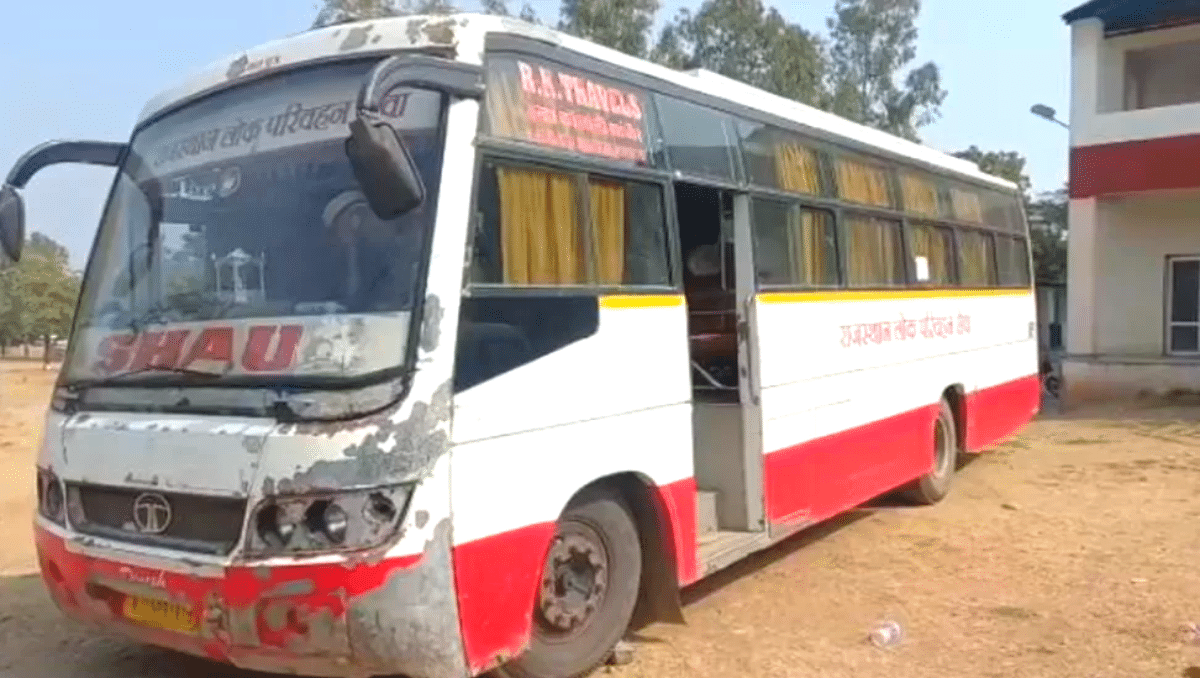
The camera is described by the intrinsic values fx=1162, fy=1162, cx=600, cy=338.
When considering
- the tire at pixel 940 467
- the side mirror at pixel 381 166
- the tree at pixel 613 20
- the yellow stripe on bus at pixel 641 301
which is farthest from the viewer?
the tree at pixel 613 20

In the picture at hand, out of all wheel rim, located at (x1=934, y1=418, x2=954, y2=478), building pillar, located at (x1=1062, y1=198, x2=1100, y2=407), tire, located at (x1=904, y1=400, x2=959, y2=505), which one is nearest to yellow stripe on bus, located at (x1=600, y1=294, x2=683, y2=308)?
tire, located at (x1=904, y1=400, x2=959, y2=505)

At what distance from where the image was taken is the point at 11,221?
5.35 meters

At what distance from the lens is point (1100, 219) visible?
723 inches

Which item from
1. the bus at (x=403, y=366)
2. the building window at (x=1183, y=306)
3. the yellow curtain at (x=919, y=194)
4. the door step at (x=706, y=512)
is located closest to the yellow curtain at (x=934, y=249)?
the yellow curtain at (x=919, y=194)

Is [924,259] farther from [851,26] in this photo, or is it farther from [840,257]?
[851,26]

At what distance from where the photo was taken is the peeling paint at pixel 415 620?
4.00m

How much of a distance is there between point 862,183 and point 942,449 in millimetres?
2758

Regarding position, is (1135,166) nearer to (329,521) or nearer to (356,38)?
(356,38)

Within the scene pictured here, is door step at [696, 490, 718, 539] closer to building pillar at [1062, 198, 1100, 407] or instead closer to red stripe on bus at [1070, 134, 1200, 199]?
building pillar at [1062, 198, 1100, 407]

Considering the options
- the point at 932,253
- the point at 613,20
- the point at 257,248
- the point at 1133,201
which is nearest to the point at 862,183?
the point at 932,253

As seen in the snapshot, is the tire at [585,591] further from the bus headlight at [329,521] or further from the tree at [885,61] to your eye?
A: the tree at [885,61]

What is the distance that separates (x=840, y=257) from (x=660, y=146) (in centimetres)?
230

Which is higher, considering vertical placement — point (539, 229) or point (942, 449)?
point (539, 229)

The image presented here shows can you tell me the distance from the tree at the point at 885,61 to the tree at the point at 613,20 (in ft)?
30.3
